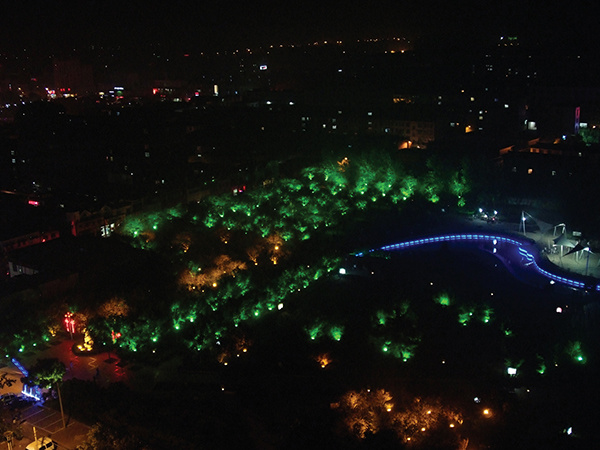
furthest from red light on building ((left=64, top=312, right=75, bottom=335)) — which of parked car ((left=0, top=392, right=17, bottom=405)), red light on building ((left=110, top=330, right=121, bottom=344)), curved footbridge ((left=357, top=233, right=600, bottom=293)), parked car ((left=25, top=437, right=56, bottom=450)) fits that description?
curved footbridge ((left=357, top=233, right=600, bottom=293))

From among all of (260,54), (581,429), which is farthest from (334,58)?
(581,429)

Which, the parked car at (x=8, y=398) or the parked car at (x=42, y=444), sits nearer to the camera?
the parked car at (x=42, y=444)

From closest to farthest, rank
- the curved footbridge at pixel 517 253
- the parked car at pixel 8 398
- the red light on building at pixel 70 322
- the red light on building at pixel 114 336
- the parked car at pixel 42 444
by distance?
1. the parked car at pixel 42 444
2. the parked car at pixel 8 398
3. the red light on building at pixel 114 336
4. the red light on building at pixel 70 322
5. the curved footbridge at pixel 517 253

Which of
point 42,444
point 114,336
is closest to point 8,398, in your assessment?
point 42,444

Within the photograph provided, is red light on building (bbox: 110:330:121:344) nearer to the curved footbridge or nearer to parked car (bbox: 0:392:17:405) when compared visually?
parked car (bbox: 0:392:17:405)

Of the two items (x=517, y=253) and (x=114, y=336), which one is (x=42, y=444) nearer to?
(x=114, y=336)

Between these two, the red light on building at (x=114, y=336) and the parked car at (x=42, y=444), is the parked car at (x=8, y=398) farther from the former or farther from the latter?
the red light on building at (x=114, y=336)

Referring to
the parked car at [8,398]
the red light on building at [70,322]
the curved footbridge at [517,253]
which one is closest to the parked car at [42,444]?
the parked car at [8,398]

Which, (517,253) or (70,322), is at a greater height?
(70,322)
